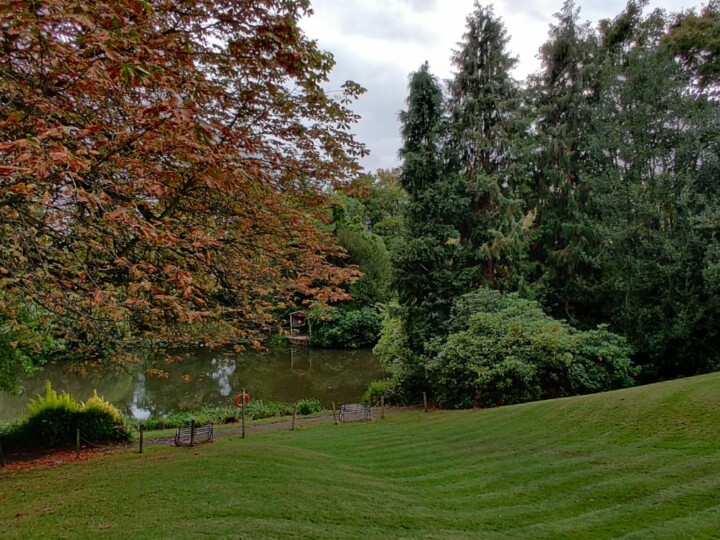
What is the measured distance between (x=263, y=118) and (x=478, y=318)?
999cm

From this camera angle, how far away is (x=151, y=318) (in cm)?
600

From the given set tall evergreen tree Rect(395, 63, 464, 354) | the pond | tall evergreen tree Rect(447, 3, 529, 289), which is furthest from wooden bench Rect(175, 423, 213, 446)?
tall evergreen tree Rect(447, 3, 529, 289)

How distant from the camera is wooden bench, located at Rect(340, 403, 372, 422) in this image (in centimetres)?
1315

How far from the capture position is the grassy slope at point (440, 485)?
439 centimetres

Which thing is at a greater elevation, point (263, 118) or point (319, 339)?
point (263, 118)

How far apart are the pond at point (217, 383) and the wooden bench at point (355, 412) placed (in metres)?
5.15

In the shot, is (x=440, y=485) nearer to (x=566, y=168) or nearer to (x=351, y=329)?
(x=566, y=168)

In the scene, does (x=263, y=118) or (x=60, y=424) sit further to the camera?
(x=60, y=424)

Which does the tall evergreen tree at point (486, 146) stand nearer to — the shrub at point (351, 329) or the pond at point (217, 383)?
the pond at point (217, 383)

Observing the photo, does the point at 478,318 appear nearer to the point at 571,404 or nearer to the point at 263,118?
the point at 571,404

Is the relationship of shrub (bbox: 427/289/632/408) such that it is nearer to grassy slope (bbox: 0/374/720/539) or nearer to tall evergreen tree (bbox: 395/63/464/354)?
tall evergreen tree (bbox: 395/63/464/354)

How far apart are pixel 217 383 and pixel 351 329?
1103 cm

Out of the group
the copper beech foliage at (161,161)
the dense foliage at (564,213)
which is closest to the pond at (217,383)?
the dense foliage at (564,213)

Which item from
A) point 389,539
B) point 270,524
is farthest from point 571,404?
point 270,524
